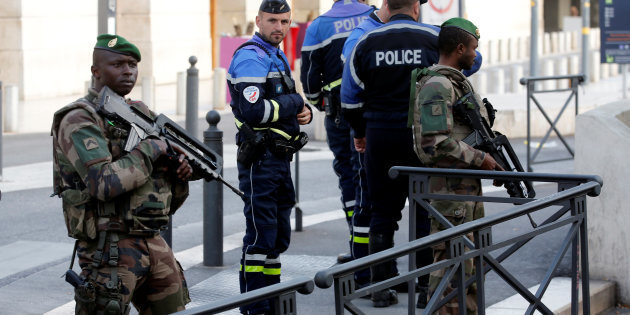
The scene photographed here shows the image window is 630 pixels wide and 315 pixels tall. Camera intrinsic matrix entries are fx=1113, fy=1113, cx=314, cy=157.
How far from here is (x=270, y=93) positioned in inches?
255

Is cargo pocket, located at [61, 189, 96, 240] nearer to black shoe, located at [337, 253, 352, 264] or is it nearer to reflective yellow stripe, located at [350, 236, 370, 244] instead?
reflective yellow stripe, located at [350, 236, 370, 244]

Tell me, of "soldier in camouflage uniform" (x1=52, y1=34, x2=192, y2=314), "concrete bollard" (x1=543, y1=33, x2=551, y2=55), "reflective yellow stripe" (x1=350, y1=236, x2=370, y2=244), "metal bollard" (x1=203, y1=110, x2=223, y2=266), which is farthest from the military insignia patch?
"concrete bollard" (x1=543, y1=33, x2=551, y2=55)

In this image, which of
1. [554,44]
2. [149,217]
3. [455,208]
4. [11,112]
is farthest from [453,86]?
[554,44]

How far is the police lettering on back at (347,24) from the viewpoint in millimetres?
7668

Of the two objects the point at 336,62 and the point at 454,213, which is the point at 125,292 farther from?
the point at 336,62

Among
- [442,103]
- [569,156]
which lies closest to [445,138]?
[442,103]

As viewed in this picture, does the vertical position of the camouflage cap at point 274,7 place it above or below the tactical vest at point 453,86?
above

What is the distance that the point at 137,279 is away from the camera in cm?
467

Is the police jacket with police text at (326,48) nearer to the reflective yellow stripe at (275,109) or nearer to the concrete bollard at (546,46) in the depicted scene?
the reflective yellow stripe at (275,109)

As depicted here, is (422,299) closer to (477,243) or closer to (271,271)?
(271,271)

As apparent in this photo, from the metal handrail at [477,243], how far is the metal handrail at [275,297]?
0.12 m

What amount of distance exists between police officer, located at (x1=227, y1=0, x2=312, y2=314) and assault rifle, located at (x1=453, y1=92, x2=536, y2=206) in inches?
46.1

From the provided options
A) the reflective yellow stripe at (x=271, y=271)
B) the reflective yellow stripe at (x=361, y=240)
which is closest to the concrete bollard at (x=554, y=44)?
the reflective yellow stripe at (x=361, y=240)

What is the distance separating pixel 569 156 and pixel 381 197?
27.9 ft
